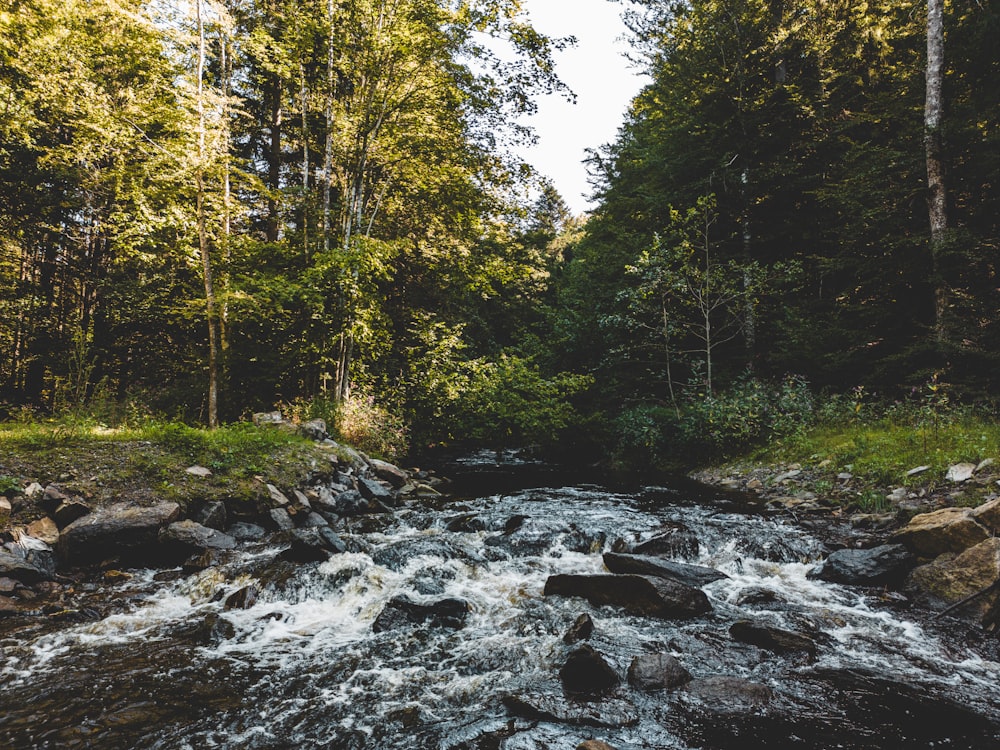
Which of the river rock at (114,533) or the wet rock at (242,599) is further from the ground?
the river rock at (114,533)

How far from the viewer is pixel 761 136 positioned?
18016 mm

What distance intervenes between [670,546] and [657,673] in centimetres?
338

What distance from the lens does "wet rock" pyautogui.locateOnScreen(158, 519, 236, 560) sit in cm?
651

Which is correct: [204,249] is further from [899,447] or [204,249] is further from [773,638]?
[899,447]

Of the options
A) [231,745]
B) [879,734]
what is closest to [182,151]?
[231,745]

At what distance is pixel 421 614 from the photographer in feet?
16.5

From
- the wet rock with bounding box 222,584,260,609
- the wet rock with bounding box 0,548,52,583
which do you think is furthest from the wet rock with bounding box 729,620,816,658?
the wet rock with bounding box 0,548,52,583

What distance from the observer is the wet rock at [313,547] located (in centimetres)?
638

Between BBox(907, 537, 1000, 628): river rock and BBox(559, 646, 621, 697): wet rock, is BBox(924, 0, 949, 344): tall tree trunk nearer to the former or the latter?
BBox(907, 537, 1000, 628): river rock

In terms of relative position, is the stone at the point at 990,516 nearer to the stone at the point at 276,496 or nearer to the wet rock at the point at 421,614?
the wet rock at the point at 421,614

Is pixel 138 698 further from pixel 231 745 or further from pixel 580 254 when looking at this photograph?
pixel 580 254

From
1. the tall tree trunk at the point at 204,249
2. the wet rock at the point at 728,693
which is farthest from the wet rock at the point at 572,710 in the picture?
the tall tree trunk at the point at 204,249

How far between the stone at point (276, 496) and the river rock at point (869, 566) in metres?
7.78

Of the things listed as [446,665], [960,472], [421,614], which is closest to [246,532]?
[421,614]
